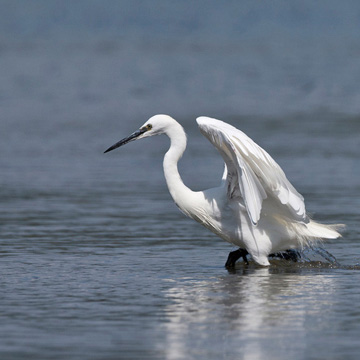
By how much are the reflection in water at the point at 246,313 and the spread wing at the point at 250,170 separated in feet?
2.24

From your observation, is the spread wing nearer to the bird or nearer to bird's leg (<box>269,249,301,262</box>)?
the bird

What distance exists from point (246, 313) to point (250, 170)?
210 centimetres

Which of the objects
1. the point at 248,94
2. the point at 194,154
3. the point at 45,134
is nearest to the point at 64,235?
the point at 194,154

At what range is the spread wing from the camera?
10.2m

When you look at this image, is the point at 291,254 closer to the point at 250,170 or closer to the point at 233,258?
the point at 233,258

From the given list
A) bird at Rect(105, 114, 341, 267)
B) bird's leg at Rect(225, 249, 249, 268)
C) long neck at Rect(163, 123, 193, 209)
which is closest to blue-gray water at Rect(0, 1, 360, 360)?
bird's leg at Rect(225, 249, 249, 268)

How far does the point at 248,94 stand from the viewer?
107 ft

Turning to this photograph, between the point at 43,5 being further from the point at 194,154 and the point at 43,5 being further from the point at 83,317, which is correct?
the point at 83,317

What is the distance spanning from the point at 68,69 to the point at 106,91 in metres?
7.83

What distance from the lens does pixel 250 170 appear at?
34.4 ft

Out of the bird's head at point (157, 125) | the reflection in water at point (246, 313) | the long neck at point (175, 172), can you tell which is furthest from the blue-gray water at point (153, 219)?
the bird's head at point (157, 125)

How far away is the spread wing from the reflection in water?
2.24 ft

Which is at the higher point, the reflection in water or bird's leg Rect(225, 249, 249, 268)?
bird's leg Rect(225, 249, 249, 268)

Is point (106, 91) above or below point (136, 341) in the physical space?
above
